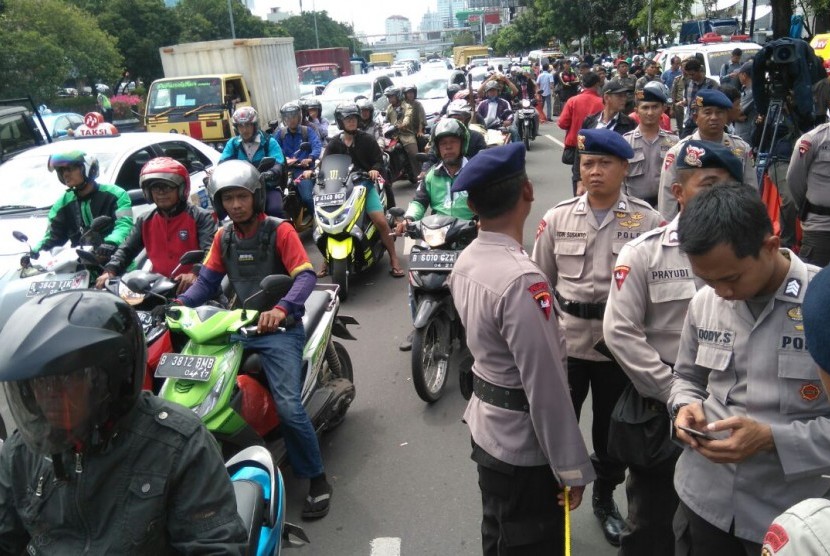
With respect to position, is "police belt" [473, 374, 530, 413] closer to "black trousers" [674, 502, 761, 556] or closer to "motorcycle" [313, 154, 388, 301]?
"black trousers" [674, 502, 761, 556]

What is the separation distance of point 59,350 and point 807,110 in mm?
6984

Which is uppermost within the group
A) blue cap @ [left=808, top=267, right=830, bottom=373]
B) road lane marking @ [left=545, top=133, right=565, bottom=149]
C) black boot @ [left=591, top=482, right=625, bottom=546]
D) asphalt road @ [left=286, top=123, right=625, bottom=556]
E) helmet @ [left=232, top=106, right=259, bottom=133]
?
blue cap @ [left=808, top=267, right=830, bottom=373]

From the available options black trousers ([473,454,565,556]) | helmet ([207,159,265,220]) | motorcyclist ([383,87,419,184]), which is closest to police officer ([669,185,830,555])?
black trousers ([473,454,565,556])

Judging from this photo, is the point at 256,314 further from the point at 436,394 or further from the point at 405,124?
the point at 405,124

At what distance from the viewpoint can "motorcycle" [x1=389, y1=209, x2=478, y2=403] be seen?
5145 mm

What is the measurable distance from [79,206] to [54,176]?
6.57ft

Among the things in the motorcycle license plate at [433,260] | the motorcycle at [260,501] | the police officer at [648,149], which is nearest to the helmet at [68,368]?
the motorcycle at [260,501]

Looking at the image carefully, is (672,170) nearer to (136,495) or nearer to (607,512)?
(607,512)

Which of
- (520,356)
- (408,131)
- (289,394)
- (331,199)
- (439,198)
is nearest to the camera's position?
(520,356)

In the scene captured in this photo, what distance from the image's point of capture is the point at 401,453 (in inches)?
183

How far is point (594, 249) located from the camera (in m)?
3.38

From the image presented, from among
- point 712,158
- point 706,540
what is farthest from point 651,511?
point 712,158

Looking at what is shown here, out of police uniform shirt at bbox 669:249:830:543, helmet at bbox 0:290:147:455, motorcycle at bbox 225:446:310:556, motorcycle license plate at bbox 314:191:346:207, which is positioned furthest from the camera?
motorcycle license plate at bbox 314:191:346:207

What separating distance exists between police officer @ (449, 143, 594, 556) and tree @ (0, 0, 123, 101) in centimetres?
2317
